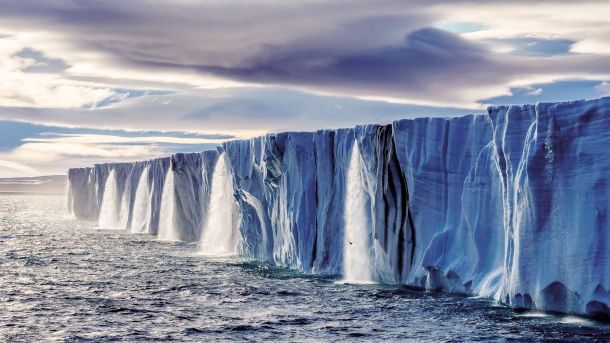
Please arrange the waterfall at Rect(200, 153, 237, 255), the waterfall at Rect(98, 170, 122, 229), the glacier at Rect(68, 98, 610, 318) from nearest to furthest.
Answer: the glacier at Rect(68, 98, 610, 318) < the waterfall at Rect(200, 153, 237, 255) < the waterfall at Rect(98, 170, 122, 229)

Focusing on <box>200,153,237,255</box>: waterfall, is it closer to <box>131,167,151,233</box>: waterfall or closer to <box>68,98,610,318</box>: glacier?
<box>68,98,610,318</box>: glacier

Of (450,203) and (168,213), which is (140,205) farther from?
(450,203)

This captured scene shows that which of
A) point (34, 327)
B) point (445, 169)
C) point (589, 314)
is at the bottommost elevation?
point (34, 327)

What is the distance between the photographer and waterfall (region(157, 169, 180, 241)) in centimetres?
4469

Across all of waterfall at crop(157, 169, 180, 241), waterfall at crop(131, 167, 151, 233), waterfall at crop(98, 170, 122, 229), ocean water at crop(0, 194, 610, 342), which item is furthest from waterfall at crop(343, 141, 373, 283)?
waterfall at crop(98, 170, 122, 229)

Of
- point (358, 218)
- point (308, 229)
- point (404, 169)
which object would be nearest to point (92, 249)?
point (308, 229)

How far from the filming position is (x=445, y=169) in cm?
2098

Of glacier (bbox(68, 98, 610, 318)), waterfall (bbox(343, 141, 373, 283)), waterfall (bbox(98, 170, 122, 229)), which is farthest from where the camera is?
waterfall (bbox(98, 170, 122, 229))

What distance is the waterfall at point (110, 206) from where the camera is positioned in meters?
62.2

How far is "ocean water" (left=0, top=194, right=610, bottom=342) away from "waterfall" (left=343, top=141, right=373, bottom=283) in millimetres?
636

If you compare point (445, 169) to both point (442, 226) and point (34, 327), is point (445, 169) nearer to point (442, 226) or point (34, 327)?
point (442, 226)

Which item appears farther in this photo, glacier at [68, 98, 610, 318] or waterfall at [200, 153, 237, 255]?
waterfall at [200, 153, 237, 255]

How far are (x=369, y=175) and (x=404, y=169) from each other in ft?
6.04

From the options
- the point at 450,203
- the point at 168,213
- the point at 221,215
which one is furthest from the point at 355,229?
the point at 168,213
